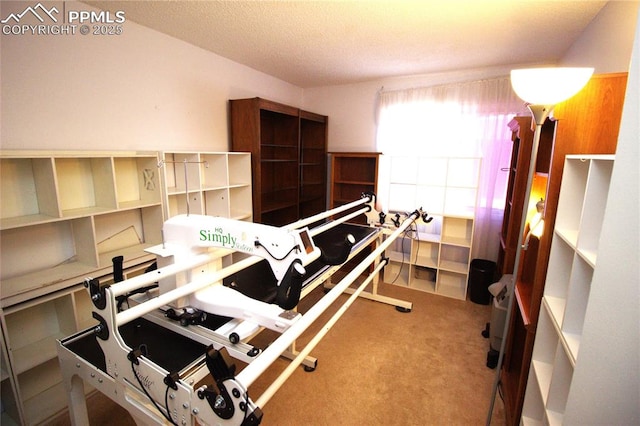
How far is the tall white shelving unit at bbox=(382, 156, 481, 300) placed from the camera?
3.30 meters

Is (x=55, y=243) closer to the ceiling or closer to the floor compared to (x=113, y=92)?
closer to the floor

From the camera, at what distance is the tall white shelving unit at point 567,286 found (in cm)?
107

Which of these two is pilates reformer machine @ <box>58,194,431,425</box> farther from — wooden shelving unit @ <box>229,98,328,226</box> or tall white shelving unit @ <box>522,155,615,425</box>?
wooden shelving unit @ <box>229,98,328,226</box>

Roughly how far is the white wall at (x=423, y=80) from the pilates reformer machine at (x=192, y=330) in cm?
219

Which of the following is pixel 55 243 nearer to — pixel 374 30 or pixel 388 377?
pixel 388 377

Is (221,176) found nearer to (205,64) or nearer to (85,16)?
(205,64)

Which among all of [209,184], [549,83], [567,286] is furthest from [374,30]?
[567,286]

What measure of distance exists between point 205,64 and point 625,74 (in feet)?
9.96

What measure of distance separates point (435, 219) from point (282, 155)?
2148mm

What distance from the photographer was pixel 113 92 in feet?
7.14

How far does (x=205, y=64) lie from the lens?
2.85 m

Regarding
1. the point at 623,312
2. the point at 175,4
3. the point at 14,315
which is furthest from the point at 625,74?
the point at 14,315

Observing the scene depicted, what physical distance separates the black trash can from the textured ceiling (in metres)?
2.19

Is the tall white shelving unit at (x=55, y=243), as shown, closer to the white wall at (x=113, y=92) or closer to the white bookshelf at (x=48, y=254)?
the white bookshelf at (x=48, y=254)
